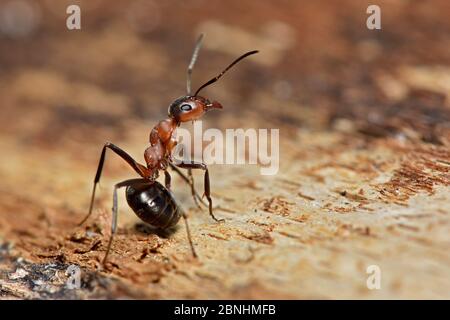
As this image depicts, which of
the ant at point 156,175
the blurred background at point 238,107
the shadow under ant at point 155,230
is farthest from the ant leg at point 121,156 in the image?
the shadow under ant at point 155,230

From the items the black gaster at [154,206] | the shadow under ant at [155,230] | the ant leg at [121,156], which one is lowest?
the shadow under ant at [155,230]

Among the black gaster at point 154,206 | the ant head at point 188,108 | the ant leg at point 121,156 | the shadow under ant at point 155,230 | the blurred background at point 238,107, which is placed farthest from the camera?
the ant head at point 188,108

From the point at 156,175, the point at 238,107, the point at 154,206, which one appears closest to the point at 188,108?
the point at 156,175

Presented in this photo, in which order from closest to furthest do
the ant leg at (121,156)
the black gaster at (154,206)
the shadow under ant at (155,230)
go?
1. the black gaster at (154,206)
2. the shadow under ant at (155,230)
3. the ant leg at (121,156)

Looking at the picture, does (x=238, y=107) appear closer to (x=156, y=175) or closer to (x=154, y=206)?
(x=156, y=175)

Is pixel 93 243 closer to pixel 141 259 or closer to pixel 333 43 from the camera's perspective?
pixel 141 259

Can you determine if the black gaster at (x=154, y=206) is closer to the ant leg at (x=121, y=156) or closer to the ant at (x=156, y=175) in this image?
the ant at (x=156, y=175)

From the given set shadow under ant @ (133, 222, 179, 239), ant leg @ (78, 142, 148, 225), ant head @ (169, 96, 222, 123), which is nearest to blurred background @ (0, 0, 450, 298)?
shadow under ant @ (133, 222, 179, 239)
